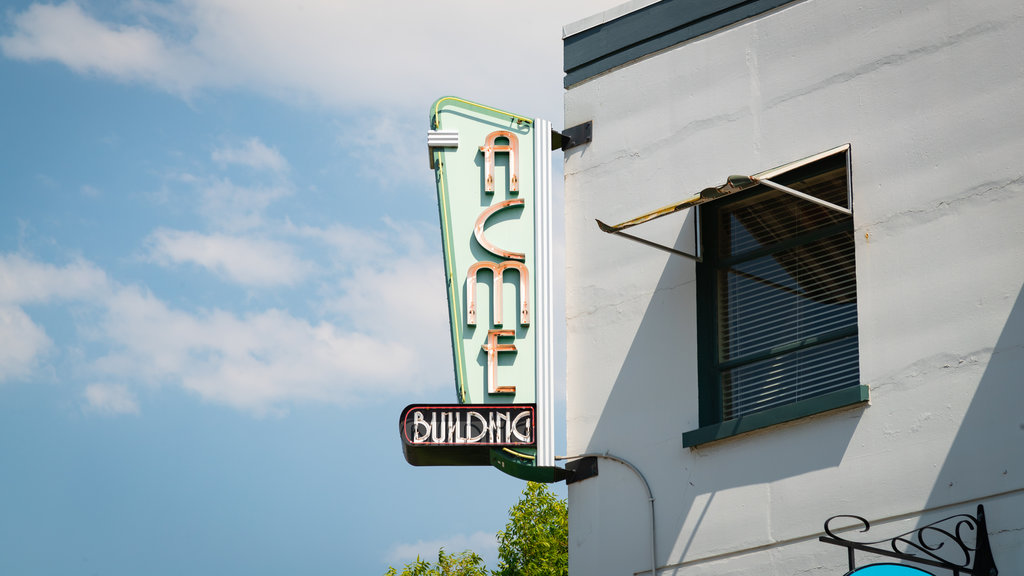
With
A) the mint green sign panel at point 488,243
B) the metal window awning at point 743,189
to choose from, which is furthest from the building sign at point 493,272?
the metal window awning at point 743,189

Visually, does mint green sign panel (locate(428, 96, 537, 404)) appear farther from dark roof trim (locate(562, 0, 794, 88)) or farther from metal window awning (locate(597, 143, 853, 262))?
metal window awning (locate(597, 143, 853, 262))

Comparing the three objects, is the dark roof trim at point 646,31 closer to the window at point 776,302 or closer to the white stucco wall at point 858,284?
the white stucco wall at point 858,284

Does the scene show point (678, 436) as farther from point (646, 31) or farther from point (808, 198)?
point (646, 31)

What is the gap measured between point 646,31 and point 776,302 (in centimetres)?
272

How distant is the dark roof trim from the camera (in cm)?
1049

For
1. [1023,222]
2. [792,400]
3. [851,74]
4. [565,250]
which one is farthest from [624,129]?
[1023,222]

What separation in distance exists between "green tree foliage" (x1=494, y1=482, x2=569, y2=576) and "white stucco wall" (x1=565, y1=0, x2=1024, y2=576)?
13.5 meters

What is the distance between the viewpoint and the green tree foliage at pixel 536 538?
2356 centimetres

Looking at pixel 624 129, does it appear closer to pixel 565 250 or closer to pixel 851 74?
pixel 565 250

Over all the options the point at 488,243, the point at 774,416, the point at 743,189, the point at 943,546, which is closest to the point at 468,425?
the point at 488,243

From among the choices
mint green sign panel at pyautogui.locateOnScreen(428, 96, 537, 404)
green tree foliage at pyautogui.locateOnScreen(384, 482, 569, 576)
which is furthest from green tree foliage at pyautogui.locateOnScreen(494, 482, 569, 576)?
mint green sign panel at pyautogui.locateOnScreen(428, 96, 537, 404)

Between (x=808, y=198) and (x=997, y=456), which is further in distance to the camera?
(x=808, y=198)

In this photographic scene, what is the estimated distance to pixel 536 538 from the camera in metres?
24.0

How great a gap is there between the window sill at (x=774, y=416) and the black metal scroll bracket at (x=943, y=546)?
32.3 inches
